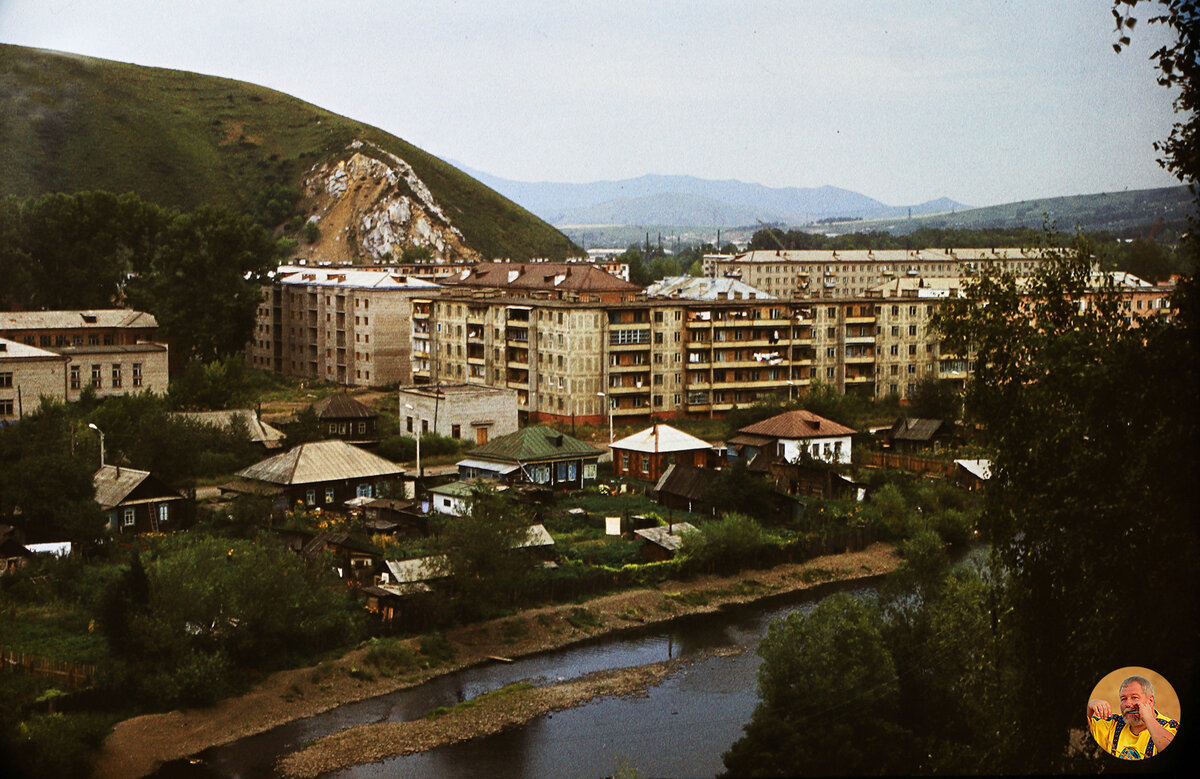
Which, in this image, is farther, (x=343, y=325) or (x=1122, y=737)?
(x=343, y=325)

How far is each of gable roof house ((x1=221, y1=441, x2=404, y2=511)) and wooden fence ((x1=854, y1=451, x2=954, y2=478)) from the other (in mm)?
14099

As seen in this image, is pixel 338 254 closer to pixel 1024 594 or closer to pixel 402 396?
pixel 402 396

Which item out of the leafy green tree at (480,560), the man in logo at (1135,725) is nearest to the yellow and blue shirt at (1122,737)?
the man in logo at (1135,725)

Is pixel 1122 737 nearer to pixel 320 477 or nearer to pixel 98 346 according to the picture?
pixel 320 477

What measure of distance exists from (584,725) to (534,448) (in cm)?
1360

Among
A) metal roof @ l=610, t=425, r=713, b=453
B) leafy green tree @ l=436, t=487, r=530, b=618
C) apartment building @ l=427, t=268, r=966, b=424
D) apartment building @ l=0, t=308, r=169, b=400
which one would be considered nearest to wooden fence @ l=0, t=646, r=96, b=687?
leafy green tree @ l=436, t=487, r=530, b=618

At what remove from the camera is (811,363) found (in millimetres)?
44531

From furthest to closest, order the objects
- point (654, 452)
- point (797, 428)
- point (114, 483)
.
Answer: point (797, 428), point (654, 452), point (114, 483)

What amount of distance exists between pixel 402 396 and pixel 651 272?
6500 centimetres

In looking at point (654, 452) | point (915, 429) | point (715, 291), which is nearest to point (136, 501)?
point (654, 452)

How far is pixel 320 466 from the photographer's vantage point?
2669 cm

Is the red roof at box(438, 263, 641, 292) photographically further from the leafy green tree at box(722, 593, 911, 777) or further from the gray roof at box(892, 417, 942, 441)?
the leafy green tree at box(722, 593, 911, 777)

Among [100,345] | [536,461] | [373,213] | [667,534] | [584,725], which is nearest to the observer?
[584,725]

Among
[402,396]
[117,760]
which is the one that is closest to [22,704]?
[117,760]
